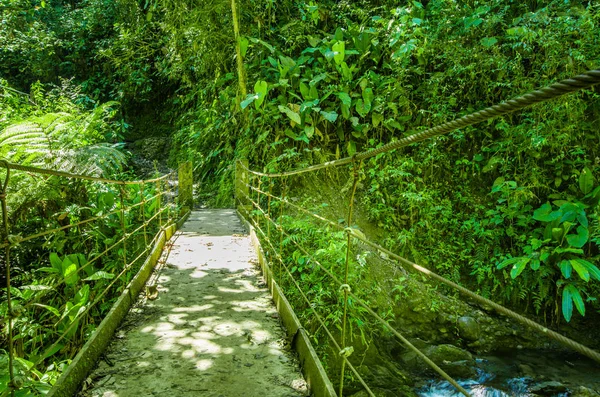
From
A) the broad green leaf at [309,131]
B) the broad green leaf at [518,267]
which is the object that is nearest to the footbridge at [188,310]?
the broad green leaf at [309,131]

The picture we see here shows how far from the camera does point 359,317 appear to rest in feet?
13.4

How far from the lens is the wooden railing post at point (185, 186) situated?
7.45 meters

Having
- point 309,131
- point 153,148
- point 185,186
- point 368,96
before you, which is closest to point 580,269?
point 368,96

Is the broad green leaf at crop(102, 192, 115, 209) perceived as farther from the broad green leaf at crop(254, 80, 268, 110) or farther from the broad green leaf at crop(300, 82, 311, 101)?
the broad green leaf at crop(300, 82, 311, 101)

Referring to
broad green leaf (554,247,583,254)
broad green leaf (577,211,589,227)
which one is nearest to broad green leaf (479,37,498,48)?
broad green leaf (577,211,589,227)

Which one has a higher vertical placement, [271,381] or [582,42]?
[582,42]

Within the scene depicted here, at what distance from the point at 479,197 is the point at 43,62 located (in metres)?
12.3

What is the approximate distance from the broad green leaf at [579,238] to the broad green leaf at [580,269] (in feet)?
0.66

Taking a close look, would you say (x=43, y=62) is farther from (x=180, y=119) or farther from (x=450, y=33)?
(x=450, y=33)

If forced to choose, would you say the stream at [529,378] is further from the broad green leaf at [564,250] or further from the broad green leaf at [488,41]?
the broad green leaf at [488,41]

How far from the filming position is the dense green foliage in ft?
15.7

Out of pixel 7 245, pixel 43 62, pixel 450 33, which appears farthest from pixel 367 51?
pixel 43 62

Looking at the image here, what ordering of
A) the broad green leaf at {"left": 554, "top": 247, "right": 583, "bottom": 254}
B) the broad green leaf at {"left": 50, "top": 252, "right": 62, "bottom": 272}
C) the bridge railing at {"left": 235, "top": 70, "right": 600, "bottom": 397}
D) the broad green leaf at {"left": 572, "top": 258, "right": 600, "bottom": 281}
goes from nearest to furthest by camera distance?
the bridge railing at {"left": 235, "top": 70, "right": 600, "bottom": 397} < the broad green leaf at {"left": 50, "top": 252, "right": 62, "bottom": 272} < the broad green leaf at {"left": 572, "top": 258, "right": 600, "bottom": 281} < the broad green leaf at {"left": 554, "top": 247, "right": 583, "bottom": 254}

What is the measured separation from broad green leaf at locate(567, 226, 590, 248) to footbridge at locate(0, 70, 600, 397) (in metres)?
2.11
